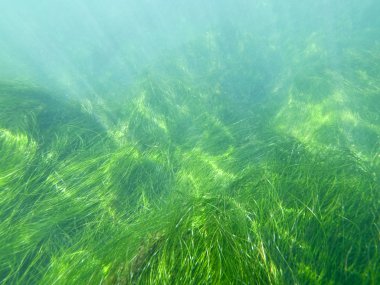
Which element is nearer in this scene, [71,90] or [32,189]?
[32,189]

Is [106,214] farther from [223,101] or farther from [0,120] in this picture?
[223,101]

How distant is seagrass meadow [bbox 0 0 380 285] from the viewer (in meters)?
1.70

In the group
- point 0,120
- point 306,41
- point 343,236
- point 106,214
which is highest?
point 0,120

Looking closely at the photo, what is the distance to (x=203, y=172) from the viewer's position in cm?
304

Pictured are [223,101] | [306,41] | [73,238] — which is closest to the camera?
[73,238]

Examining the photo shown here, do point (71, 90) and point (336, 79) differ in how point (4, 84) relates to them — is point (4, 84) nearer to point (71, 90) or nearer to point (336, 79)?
point (71, 90)

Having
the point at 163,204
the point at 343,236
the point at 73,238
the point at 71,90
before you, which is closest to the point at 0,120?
the point at 73,238

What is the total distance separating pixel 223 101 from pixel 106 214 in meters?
2.97

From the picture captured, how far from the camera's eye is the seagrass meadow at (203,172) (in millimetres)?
1703

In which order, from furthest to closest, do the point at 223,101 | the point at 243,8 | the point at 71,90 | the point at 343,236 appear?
the point at 243,8 → the point at 71,90 → the point at 223,101 → the point at 343,236

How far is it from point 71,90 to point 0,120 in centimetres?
312

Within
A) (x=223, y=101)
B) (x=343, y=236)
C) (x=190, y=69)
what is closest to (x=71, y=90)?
(x=190, y=69)

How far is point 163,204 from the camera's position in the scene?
2637 mm

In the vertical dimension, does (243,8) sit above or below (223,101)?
below
